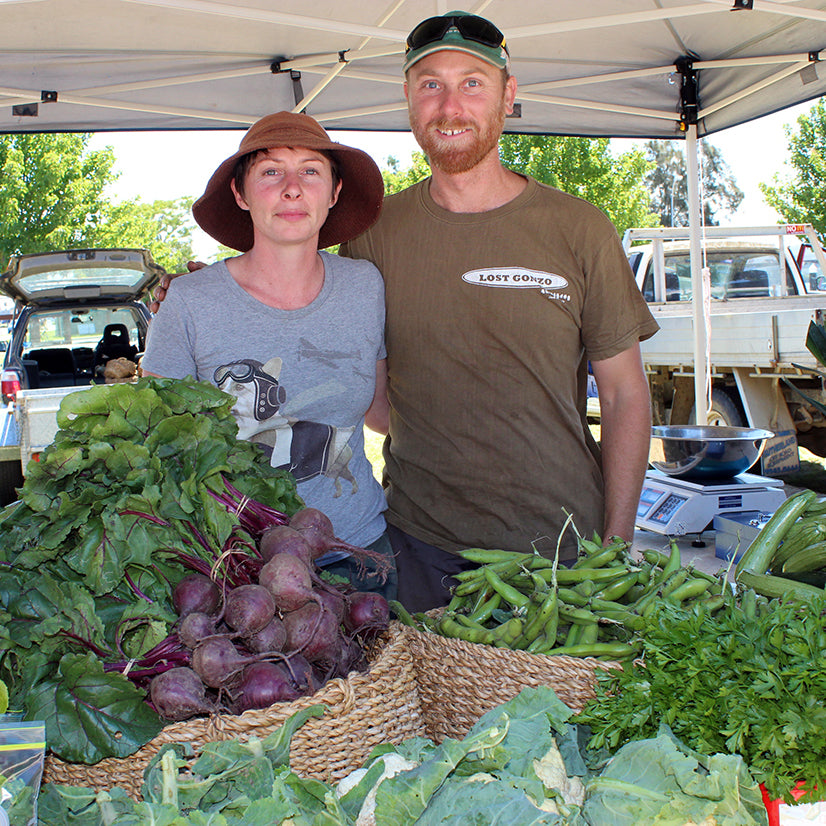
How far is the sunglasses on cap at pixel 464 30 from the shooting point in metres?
2.61

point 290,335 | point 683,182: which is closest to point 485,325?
point 290,335

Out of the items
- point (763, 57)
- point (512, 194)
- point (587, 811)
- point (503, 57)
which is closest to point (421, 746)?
point (587, 811)

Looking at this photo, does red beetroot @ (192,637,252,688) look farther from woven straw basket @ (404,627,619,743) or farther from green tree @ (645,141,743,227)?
green tree @ (645,141,743,227)

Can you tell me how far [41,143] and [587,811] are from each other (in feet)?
69.1

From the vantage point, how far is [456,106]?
8.67ft

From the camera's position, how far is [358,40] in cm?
518

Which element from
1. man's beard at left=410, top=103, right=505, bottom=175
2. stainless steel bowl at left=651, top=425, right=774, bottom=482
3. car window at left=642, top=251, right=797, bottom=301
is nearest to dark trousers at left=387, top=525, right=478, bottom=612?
man's beard at left=410, top=103, right=505, bottom=175

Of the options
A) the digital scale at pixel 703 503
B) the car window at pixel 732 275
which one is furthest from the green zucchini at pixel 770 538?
the car window at pixel 732 275

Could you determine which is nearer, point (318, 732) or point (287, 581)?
point (318, 732)

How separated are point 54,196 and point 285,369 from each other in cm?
1955

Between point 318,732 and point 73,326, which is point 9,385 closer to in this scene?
point 73,326

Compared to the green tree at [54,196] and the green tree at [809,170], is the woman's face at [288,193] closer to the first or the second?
the green tree at [54,196]

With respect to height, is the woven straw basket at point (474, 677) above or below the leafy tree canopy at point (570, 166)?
below

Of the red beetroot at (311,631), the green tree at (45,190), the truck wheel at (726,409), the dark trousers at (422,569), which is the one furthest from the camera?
the green tree at (45,190)
